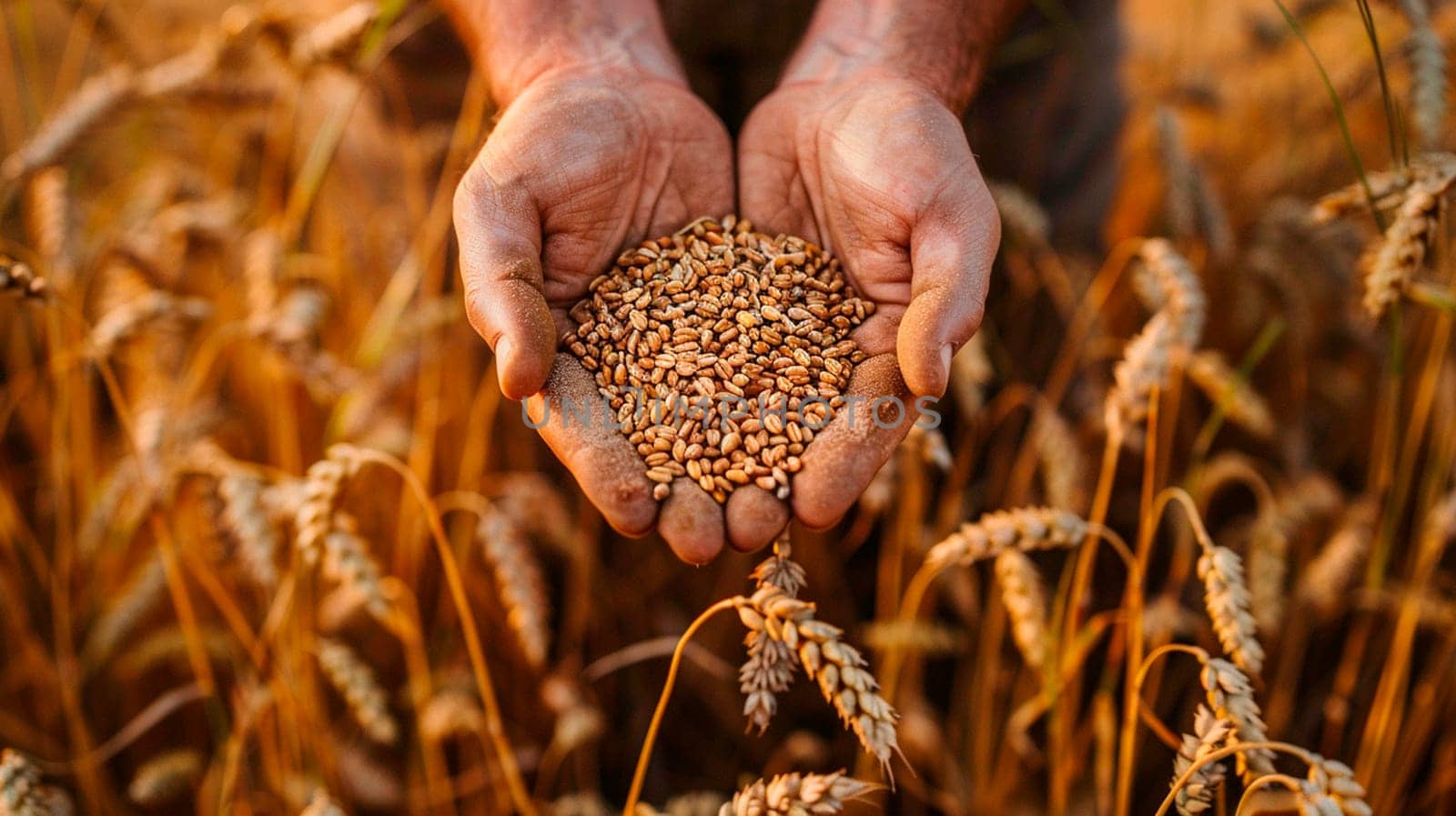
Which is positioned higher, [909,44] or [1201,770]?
[909,44]

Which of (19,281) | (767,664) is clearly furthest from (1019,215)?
(19,281)

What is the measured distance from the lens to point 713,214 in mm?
1392

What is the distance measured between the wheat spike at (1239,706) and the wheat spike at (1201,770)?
1 cm

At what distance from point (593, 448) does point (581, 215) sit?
385 millimetres

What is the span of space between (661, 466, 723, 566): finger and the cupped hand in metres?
0.10

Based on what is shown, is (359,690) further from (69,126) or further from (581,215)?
(69,126)

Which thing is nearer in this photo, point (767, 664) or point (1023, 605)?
point (767, 664)

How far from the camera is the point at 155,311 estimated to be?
1.36m

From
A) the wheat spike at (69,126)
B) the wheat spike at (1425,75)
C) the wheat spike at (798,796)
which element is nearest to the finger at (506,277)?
the wheat spike at (798,796)

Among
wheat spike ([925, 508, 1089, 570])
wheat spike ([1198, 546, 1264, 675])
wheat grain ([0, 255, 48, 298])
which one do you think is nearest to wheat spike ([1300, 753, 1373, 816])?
wheat spike ([1198, 546, 1264, 675])

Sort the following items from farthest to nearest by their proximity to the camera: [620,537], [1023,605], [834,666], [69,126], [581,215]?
1. [620,537]
2. [69,126]
3. [581,215]
4. [1023,605]
5. [834,666]

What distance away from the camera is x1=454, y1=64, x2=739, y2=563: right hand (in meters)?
0.99

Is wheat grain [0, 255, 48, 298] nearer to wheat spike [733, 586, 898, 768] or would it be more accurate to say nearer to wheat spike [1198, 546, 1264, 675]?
wheat spike [733, 586, 898, 768]

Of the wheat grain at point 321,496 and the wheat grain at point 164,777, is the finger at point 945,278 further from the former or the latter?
the wheat grain at point 164,777
